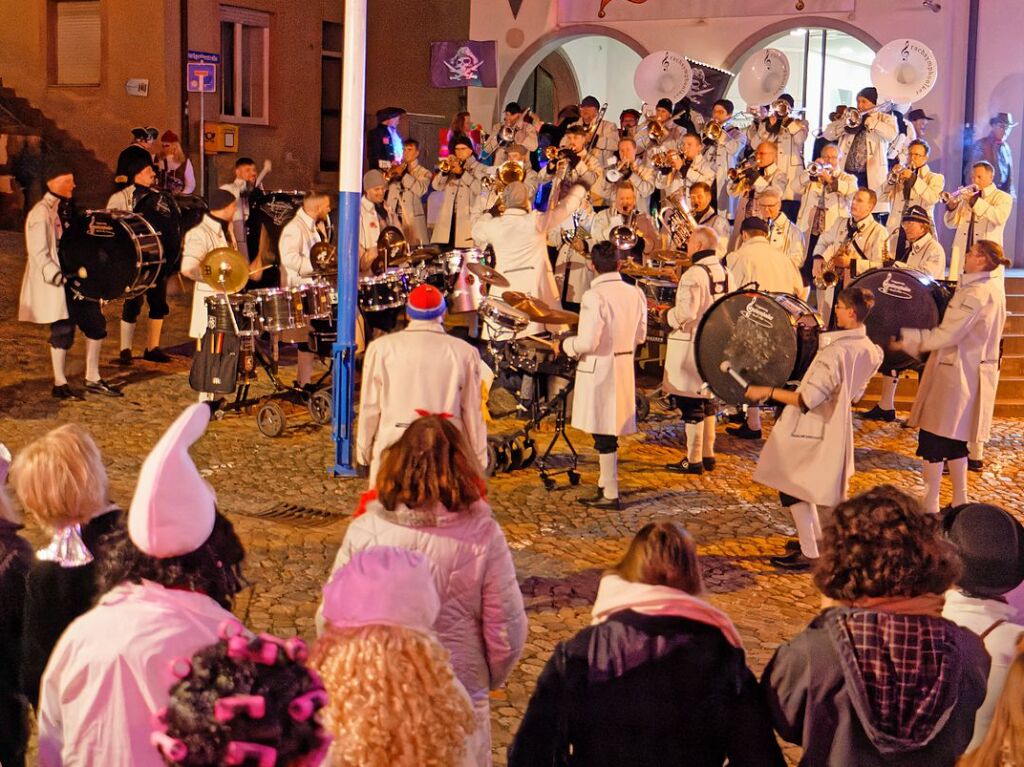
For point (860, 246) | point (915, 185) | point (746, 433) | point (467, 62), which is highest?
point (467, 62)

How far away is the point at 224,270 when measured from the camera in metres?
10.3

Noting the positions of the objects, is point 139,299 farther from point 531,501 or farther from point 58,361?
point 531,501

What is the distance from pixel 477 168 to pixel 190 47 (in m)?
6.40

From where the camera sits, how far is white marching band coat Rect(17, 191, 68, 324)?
11.3 metres

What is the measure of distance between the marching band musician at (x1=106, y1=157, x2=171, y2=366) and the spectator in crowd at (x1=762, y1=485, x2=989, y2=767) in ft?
33.9

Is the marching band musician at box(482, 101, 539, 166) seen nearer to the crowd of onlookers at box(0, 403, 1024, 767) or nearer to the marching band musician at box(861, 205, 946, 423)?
the marching band musician at box(861, 205, 946, 423)

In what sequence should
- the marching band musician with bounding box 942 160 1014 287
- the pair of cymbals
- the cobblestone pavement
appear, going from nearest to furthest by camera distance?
the cobblestone pavement → the pair of cymbals → the marching band musician with bounding box 942 160 1014 287

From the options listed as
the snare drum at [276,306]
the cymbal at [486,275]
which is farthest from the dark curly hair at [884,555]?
the snare drum at [276,306]

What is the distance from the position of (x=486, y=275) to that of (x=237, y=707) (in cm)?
790

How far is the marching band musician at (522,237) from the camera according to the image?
11.5 m

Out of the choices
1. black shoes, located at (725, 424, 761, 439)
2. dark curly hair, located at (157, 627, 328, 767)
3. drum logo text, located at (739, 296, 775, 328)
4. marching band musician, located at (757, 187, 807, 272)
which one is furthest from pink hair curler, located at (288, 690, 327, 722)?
marching band musician, located at (757, 187, 807, 272)

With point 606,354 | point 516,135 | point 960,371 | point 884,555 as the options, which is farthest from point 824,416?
point 516,135

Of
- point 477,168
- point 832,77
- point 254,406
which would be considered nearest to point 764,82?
point 477,168

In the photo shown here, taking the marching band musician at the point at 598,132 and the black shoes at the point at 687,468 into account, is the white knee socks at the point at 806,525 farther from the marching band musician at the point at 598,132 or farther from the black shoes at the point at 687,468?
the marching band musician at the point at 598,132
